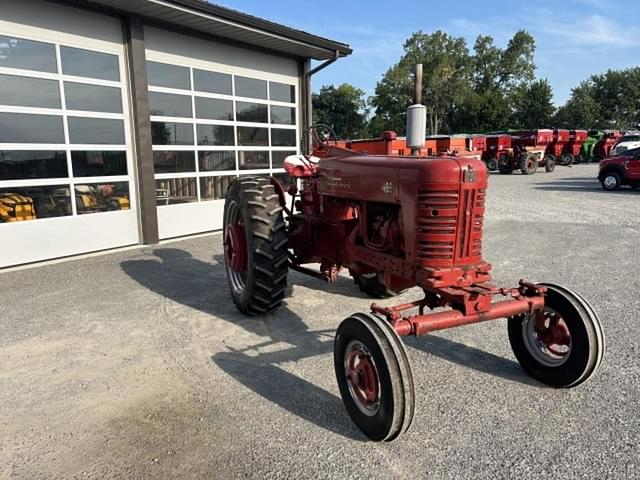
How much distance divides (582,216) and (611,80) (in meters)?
64.0

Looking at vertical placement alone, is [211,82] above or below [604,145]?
above

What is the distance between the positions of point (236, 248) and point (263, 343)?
41.0 inches

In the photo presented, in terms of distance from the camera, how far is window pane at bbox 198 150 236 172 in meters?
8.75

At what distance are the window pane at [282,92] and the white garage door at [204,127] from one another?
0.02m

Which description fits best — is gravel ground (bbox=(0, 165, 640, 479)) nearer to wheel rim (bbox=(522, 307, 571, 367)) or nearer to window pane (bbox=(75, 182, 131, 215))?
wheel rim (bbox=(522, 307, 571, 367))

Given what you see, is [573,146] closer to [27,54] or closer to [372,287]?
[372,287]

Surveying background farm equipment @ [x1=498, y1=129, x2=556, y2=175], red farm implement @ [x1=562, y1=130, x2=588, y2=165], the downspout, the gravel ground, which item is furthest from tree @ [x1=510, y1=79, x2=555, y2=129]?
the gravel ground

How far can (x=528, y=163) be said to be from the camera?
23344mm

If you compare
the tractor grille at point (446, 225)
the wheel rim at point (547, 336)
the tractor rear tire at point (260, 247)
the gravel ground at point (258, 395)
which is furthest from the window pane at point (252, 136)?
the wheel rim at point (547, 336)

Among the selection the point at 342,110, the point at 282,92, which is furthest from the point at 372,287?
the point at 342,110

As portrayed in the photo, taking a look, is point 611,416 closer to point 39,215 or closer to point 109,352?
point 109,352

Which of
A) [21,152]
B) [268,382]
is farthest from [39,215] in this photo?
[268,382]

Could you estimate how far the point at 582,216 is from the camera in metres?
10.6

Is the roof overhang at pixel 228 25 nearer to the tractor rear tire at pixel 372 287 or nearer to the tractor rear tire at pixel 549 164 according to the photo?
the tractor rear tire at pixel 372 287
